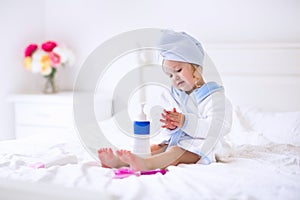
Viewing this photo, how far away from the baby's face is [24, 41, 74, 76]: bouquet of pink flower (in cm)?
153

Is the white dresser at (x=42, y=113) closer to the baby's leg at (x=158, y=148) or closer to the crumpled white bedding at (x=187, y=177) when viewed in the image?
the crumpled white bedding at (x=187, y=177)

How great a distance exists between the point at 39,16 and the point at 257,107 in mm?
1753

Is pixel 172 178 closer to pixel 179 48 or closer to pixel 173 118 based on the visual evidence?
pixel 173 118

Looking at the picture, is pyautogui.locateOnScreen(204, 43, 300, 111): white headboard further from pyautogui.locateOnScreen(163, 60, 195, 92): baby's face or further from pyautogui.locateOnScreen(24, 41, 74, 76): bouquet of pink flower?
pyautogui.locateOnScreen(24, 41, 74, 76): bouquet of pink flower

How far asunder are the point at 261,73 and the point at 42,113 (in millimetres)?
1429

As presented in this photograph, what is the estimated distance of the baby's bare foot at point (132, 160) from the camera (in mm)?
1300

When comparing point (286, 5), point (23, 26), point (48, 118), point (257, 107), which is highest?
point (286, 5)

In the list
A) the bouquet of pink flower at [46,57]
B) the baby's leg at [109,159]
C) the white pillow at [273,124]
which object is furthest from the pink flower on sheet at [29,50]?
the baby's leg at [109,159]

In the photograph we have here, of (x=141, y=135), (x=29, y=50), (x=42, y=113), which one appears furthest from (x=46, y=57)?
(x=141, y=135)

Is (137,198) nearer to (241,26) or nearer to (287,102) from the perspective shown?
(287,102)

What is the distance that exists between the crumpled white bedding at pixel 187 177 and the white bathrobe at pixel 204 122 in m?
0.07

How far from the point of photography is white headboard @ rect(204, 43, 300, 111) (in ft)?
7.70

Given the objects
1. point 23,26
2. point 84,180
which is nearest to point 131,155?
point 84,180

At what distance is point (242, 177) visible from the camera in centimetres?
121
